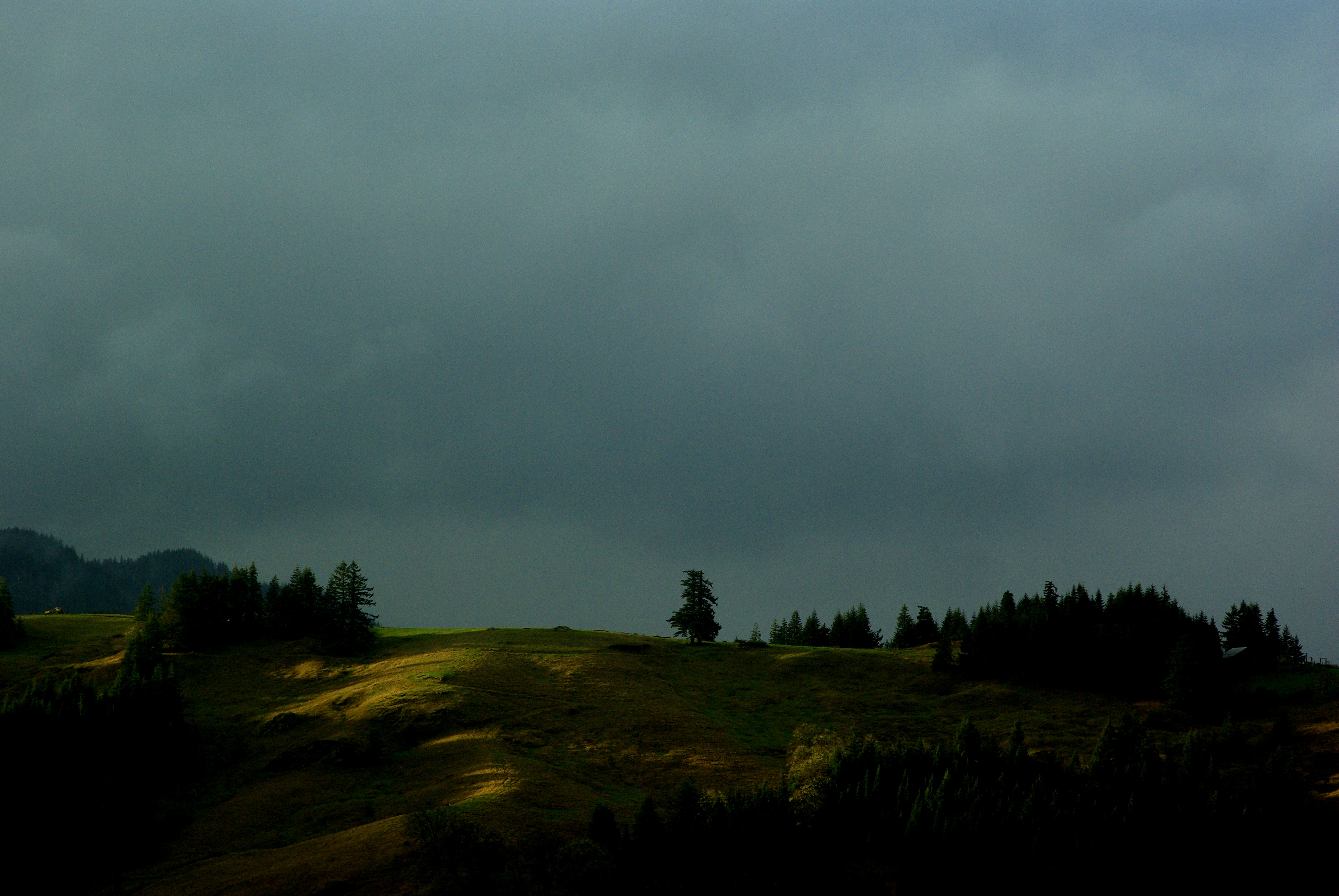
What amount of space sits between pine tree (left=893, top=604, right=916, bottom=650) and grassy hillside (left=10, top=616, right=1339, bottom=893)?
3058 cm

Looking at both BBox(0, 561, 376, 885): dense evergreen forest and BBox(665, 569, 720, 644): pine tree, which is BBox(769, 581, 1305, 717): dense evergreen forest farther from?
BBox(0, 561, 376, 885): dense evergreen forest

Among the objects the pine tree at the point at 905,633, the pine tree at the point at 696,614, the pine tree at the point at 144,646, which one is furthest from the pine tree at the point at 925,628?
the pine tree at the point at 144,646

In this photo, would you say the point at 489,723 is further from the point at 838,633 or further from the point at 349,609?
the point at 838,633

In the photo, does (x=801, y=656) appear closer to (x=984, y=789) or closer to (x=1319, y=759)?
(x=984, y=789)

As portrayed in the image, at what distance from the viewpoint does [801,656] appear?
109125 mm

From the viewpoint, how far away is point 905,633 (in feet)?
504

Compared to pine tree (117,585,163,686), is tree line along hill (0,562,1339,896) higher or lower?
lower

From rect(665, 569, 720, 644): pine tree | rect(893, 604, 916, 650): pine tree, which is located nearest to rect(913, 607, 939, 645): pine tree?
rect(893, 604, 916, 650): pine tree

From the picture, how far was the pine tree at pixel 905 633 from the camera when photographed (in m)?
153

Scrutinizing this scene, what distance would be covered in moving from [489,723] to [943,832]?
3890 cm

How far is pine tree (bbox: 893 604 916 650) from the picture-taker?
501 feet

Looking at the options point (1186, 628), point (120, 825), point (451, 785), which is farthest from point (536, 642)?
point (1186, 628)

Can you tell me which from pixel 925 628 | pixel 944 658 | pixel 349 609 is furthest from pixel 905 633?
pixel 349 609

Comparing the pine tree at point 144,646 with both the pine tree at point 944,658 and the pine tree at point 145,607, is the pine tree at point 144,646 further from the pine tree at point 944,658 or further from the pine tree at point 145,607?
the pine tree at point 944,658
